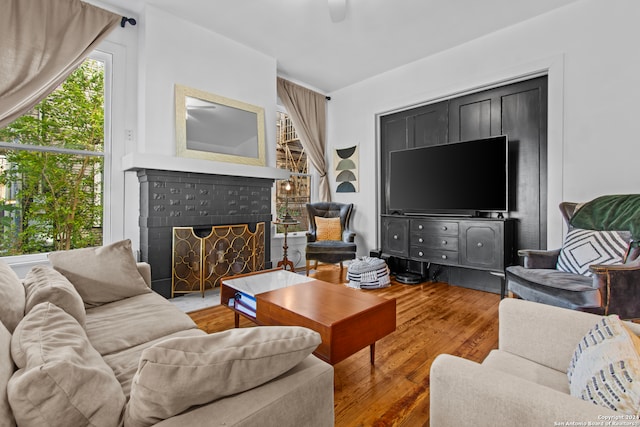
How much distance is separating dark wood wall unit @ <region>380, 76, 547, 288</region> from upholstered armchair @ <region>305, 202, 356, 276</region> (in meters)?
1.30

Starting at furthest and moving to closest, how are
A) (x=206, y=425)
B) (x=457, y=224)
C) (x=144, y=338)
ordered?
(x=457, y=224) → (x=144, y=338) → (x=206, y=425)

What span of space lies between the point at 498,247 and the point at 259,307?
2.49 meters

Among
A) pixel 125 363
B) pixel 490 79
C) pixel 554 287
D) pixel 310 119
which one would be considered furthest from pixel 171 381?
pixel 310 119

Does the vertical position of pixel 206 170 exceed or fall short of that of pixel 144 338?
it exceeds it

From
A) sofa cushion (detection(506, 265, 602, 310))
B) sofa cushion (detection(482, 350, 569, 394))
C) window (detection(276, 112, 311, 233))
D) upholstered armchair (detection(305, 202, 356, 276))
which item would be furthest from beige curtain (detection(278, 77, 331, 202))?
sofa cushion (detection(482, 350, 569, 394))

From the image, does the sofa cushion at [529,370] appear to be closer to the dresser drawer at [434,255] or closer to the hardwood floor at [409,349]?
the hardwood floor at [409,349]

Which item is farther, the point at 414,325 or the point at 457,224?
the point at 457,224

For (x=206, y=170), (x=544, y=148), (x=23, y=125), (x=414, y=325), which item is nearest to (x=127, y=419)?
(x=414, y=325)

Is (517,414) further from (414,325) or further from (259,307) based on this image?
(414,325)

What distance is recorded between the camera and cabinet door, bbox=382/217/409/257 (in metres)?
3.90

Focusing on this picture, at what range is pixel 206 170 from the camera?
128 inches

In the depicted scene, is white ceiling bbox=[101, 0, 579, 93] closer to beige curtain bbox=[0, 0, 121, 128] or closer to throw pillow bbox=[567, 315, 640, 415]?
beige curtain bbox=[0, 0, 121, 128]

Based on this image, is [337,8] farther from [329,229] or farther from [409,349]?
[329,229]

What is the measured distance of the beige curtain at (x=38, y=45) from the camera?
2.38 meters
